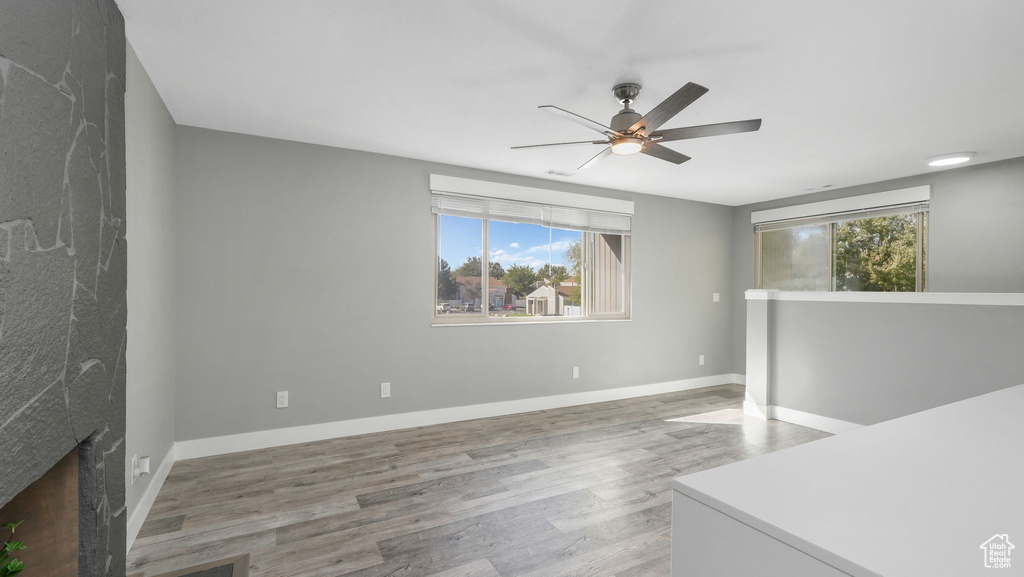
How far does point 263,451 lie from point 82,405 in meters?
2.10

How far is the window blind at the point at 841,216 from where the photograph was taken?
14.9ft

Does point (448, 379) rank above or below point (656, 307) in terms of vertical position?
below

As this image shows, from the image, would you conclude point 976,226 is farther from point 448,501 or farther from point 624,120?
point 448,501

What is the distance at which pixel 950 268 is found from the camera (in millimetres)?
4293

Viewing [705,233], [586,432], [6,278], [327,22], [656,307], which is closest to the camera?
[6,278]

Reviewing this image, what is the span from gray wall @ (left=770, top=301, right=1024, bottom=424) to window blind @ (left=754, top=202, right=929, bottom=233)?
150cm

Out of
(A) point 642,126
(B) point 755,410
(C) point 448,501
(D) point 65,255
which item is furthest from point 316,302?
(B) point 755,410

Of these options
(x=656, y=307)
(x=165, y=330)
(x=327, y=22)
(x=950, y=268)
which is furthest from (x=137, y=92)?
(x=950, y=268)

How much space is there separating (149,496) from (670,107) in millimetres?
3362

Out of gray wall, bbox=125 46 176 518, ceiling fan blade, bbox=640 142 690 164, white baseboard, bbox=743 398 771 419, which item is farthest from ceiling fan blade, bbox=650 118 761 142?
white baseboard, bbox=743 398 771 419

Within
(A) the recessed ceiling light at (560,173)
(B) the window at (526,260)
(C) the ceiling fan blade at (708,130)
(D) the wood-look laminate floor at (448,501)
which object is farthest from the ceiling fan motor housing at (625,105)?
(D) the wood-look laminate floor at (448,501)

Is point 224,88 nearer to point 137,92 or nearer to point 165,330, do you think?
point 137,92

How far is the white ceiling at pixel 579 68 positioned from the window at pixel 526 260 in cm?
83

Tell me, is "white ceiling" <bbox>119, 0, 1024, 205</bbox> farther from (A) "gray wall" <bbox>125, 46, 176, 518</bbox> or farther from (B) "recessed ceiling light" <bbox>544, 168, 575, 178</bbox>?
(B) "recessed ceiling light" <bbox>544, 168, 575, 178</bbox>
